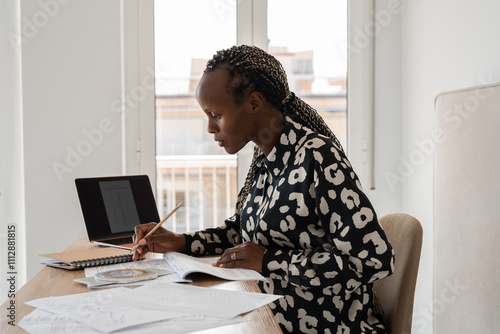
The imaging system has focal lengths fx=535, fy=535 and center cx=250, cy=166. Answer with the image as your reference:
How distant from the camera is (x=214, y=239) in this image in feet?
4.77

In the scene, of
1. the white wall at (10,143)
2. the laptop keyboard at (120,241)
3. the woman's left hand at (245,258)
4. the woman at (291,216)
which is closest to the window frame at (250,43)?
the white wall at (10,143)

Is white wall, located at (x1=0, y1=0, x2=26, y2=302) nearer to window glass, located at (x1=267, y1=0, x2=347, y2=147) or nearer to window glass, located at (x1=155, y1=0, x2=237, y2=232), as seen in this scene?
window glass, located at (x1=155, y1=0, x2=237, y2=232)

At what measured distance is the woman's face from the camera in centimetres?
131

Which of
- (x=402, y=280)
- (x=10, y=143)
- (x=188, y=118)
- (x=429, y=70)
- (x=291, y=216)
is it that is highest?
(x=429, y=70)

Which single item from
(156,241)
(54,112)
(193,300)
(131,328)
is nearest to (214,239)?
(156,241)

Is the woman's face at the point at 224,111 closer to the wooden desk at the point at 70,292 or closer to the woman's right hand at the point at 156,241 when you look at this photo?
the woman's right hand at the point at 156,241

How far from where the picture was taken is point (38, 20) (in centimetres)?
240

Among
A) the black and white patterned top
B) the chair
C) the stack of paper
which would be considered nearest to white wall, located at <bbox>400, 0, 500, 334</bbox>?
the chair

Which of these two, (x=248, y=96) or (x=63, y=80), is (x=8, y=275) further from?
(x=248, y=96)

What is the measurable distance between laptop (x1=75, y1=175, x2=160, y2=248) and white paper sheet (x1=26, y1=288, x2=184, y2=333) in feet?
2.12

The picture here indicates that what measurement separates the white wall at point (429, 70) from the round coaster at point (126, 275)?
44.4 inches

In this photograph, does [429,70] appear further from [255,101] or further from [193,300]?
[193,300]

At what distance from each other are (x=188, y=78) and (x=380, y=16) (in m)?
0.96

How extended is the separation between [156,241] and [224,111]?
0.37m
